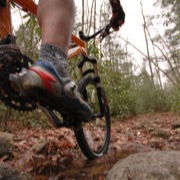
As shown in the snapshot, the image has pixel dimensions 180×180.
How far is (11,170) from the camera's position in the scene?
1646 mm

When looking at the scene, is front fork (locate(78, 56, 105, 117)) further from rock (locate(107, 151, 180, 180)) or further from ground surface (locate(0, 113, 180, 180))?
rock (locate(107, 151, 180, 180))

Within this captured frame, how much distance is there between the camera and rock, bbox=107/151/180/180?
4.68 feet

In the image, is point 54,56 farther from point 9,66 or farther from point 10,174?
point 10,174

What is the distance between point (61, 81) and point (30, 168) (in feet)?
3.37

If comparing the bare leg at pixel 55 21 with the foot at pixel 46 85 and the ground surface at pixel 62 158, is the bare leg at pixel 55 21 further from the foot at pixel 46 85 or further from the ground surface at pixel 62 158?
the ground surface at pixel 62 158

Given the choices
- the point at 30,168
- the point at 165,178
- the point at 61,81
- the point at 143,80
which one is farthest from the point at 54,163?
the point at 143,80

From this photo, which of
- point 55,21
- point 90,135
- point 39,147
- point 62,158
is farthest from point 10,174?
point 90,135

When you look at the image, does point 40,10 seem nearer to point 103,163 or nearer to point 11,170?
point 11,170

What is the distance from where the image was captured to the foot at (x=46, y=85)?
3.34 ft

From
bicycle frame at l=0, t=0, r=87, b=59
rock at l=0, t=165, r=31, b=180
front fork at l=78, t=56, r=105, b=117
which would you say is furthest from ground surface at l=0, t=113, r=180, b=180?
bicycle frame at l=0, t=0, r=87, b=59

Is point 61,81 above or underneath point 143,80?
underneath

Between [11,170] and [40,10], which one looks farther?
[11,170]

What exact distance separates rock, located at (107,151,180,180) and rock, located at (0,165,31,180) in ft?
1.41

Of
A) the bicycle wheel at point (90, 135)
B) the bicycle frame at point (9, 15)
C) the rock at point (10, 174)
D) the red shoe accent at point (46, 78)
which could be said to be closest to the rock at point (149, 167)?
the rock at point (10, 174)
